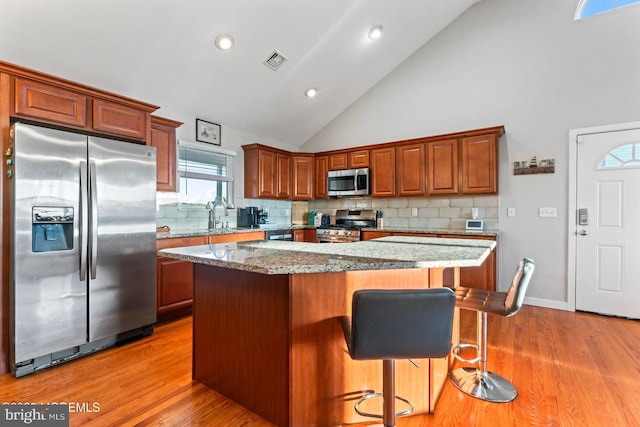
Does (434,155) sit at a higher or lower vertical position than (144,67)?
lower

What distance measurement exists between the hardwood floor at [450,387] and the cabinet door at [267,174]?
247 centimetres

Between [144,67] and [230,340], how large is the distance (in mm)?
2890

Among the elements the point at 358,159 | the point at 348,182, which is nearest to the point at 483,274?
the point at 348,182

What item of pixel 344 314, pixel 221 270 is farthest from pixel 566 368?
pixel 221 270

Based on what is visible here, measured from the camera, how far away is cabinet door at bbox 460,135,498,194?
151 inches

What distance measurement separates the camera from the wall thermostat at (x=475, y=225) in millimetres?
4055

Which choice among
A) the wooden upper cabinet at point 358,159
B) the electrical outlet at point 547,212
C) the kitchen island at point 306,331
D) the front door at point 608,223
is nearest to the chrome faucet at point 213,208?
the wooden upper cabinet at point 358,159

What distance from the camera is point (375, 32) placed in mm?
3986

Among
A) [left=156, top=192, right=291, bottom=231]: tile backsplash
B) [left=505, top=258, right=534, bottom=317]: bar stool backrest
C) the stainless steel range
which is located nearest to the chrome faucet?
[left=156, top=192, right=291, bottom=231]: tile backsplash

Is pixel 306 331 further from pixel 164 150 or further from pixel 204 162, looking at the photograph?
pixel 204 162

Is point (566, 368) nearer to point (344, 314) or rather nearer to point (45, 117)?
point (344, 314)

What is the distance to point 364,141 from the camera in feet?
17.1

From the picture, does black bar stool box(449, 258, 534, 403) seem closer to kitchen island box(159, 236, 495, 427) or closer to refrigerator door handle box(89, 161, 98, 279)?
kitchen island box(159, 236, 495, 427)

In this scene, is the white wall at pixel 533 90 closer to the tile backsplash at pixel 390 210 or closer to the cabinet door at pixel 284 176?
the tile backsplash at pixel 390 210
